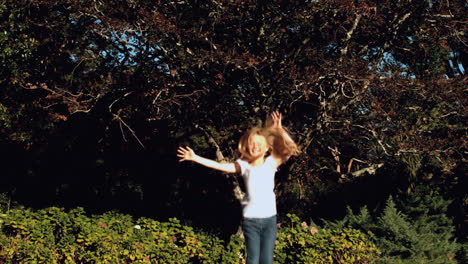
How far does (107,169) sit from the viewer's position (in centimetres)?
1150

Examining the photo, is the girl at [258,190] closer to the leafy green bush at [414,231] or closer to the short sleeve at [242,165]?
the short sleeve at [242,165]

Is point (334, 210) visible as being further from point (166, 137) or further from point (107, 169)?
point (107, 169)

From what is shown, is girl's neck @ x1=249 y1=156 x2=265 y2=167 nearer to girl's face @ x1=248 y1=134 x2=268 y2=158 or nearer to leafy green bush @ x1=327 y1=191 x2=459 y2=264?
girl's face @ x1=248 y1=134 x2=268 y2=158

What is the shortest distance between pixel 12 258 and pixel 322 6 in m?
5.81

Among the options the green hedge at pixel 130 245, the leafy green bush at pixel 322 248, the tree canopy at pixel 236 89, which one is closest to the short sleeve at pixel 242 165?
the green hedge at pixel 130 245

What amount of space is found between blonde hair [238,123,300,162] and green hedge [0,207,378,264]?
228cm

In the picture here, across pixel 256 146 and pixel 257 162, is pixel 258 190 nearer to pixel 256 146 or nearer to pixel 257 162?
pixel 257 162

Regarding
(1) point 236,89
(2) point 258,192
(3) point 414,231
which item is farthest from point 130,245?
(3) point 414,231

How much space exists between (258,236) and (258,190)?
0.38 meters

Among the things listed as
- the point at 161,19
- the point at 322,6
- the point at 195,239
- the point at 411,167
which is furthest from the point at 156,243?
the point at 411,167

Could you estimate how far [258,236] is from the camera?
11.8 feet

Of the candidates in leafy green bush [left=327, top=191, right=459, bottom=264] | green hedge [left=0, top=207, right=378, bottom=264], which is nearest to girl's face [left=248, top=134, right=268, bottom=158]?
green hedge [left=0, top=207, right=378, bottom=264]

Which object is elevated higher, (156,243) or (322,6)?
(322,6)

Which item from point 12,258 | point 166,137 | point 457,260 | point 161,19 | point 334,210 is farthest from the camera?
point 334,210
